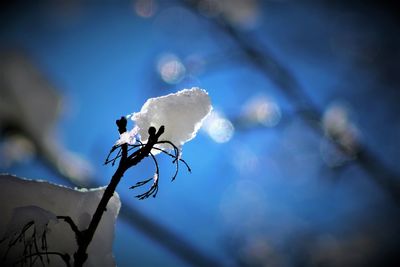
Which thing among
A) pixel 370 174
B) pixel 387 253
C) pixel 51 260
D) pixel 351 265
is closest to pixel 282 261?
pixel 351 265

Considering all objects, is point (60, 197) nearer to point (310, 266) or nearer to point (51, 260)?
point (51, 260)

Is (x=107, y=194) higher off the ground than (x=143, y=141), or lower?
lower

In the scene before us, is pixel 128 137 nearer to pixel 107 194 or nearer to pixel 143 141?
pixel 143 141

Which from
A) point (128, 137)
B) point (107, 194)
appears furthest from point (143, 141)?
point (107, 194)

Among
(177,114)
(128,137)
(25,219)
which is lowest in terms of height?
(25,219)

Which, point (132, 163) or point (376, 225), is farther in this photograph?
point (376, 225)

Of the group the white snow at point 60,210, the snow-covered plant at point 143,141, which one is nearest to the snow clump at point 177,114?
the snow-covered plant at point 143,141

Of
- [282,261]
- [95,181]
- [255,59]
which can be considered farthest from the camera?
[282,261]
